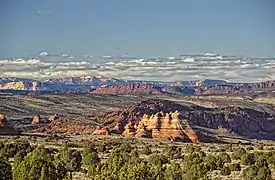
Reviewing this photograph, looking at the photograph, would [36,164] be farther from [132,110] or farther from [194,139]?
[132,110]

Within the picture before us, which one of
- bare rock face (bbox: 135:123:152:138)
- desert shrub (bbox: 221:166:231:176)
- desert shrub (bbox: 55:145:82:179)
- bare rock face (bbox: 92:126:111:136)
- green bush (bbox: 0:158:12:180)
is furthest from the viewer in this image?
bare rock face (bbox: 92:126:111:136)

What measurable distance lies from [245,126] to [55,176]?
142 metres

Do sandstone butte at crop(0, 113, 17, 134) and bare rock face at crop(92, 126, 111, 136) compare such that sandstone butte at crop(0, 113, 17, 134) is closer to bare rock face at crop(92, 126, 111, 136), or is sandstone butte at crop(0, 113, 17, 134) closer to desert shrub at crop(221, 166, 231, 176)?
bare rock face at crop(92, 126, 111, 136)

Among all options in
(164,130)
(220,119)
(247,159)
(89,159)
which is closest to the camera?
(89,159)

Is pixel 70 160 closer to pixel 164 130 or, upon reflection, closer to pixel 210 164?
pixel 210 164

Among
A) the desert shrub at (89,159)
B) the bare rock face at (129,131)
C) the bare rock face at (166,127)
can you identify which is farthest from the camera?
the bare rock face at (129,131)

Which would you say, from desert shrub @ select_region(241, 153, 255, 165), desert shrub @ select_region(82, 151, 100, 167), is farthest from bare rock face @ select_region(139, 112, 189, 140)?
desert shrub @ select_region(82, 151, 100, 167)

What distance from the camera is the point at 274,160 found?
6000 centimetres

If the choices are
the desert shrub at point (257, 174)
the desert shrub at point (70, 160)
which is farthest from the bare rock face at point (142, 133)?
the desert shrub at point (257, 174)

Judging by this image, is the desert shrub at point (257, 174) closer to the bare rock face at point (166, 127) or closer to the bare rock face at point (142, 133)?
the bare rock face at point (166, 127)

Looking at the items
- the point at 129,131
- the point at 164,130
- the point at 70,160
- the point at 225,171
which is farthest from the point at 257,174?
the point at 129,131

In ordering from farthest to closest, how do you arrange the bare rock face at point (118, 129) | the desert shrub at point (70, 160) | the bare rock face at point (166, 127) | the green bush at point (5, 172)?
the bare rock face at point (118, 129) < the bare rock face at point (166, 127) < the desert shrub at point (70, 160) < the green bush at point (5, 172)

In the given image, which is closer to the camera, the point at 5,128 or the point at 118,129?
the point at 5,128

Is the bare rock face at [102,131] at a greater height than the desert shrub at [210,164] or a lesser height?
lesser
